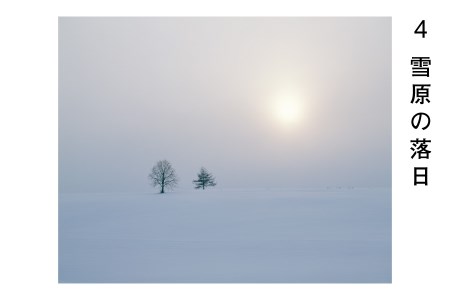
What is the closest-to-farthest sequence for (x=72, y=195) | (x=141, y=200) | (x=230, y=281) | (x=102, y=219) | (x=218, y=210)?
(x=230, y=281)
(x=102, y=219)
(x=218, y=210)
(x=141, y=200)
(x=72, y=195)

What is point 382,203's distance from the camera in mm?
12523

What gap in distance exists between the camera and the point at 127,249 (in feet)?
26.4

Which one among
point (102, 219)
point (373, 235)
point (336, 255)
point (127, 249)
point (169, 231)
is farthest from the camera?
point (102, 219)

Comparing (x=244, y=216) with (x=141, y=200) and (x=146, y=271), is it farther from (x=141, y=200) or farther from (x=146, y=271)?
(x=141, y=200)

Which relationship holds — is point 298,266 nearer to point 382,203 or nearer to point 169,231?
point 169,231

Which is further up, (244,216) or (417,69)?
(417,69)

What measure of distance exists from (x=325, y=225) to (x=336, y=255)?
6.75 ft

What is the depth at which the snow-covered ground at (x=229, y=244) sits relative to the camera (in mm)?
6957

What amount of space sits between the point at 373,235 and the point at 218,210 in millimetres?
5425

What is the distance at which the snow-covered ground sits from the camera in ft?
22.8

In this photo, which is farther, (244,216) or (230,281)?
(244,216)

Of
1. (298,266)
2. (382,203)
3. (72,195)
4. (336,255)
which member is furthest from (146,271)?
(72,195)

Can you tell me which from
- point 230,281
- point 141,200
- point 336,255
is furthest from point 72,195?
point 336,255

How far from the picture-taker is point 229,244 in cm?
816
